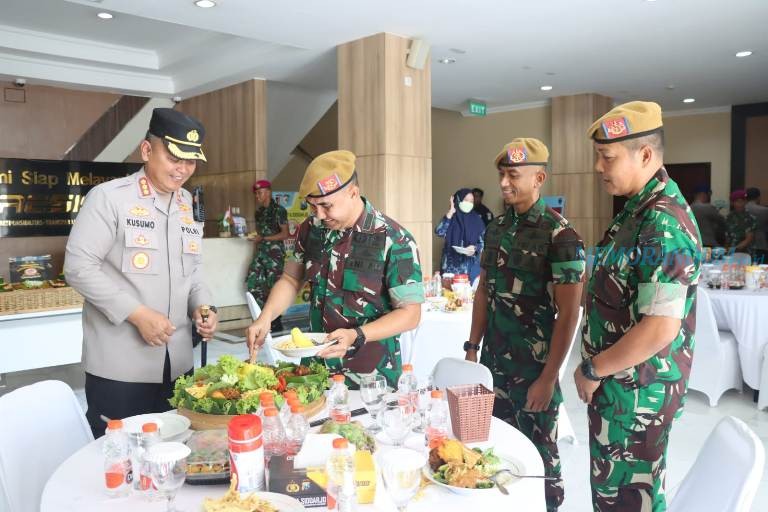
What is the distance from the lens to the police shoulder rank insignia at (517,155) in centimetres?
265

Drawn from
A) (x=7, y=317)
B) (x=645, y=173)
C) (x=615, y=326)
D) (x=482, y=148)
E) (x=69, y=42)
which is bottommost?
(x=7, y=317)

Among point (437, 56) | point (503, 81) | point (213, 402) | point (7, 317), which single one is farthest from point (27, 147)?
point (213, 402)

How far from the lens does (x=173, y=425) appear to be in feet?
6.04

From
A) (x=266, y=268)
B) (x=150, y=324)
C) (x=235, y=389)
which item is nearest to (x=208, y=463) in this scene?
(x=235, y=389)

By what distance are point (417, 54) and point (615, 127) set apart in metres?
5.19

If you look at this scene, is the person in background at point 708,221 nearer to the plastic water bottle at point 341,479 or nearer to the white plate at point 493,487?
the white plate at point 493,487

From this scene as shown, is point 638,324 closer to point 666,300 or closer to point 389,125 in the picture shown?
point 666,300

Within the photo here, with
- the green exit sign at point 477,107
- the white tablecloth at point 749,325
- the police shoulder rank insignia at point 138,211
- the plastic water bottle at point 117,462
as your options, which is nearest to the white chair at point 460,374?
the plastic water bottle at point 117,462

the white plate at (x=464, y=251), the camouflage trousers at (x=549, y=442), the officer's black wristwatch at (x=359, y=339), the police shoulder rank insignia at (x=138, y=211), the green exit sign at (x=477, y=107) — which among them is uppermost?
the green exit sign at (x=477, y=107)

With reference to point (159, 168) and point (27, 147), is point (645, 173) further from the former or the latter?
point (27, 147)

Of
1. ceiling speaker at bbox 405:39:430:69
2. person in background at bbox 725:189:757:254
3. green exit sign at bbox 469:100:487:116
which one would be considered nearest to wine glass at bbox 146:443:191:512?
ceiling speaker at bbox 405:39:430:69

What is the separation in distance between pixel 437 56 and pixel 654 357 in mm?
6397

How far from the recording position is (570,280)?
2.38 meters

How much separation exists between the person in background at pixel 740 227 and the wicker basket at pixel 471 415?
26.0 feet
